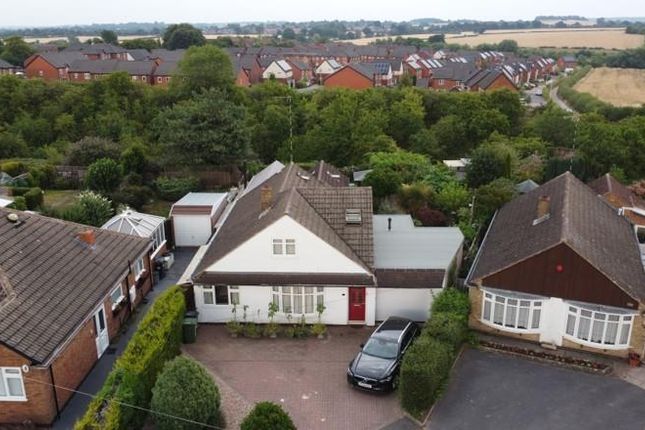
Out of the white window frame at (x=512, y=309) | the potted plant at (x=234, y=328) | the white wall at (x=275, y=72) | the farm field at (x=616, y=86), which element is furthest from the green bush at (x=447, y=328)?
the white wall at (x=275, y=72)

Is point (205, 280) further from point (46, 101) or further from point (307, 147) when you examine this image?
point (46, 101)

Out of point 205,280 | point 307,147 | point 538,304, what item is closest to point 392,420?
point 538,304

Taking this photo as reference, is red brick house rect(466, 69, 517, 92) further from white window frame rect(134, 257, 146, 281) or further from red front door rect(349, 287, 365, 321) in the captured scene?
white window frame rect(134, 257, 146, 281)

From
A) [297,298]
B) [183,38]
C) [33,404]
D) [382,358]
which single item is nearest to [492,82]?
[297,298]

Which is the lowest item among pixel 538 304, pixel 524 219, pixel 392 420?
pixel 392 420

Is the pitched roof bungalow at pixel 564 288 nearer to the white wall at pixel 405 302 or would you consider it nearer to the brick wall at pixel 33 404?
the white wall at pixel 405 302

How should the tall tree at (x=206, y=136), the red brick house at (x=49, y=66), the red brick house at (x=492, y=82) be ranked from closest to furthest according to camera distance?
the tall tree at (x=206, y=136) < the red brick house at (x=492, y=82) < the red brick house at (x=49, y=66)

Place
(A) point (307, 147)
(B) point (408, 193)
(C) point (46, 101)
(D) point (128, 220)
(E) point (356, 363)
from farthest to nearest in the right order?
(C) point (46, 101) < (A) point (307, 147) < (B) point (408, 193) < (D) point (128, 220) < (E) point (356, 363)

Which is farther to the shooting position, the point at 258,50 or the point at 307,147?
the point at 258,50
